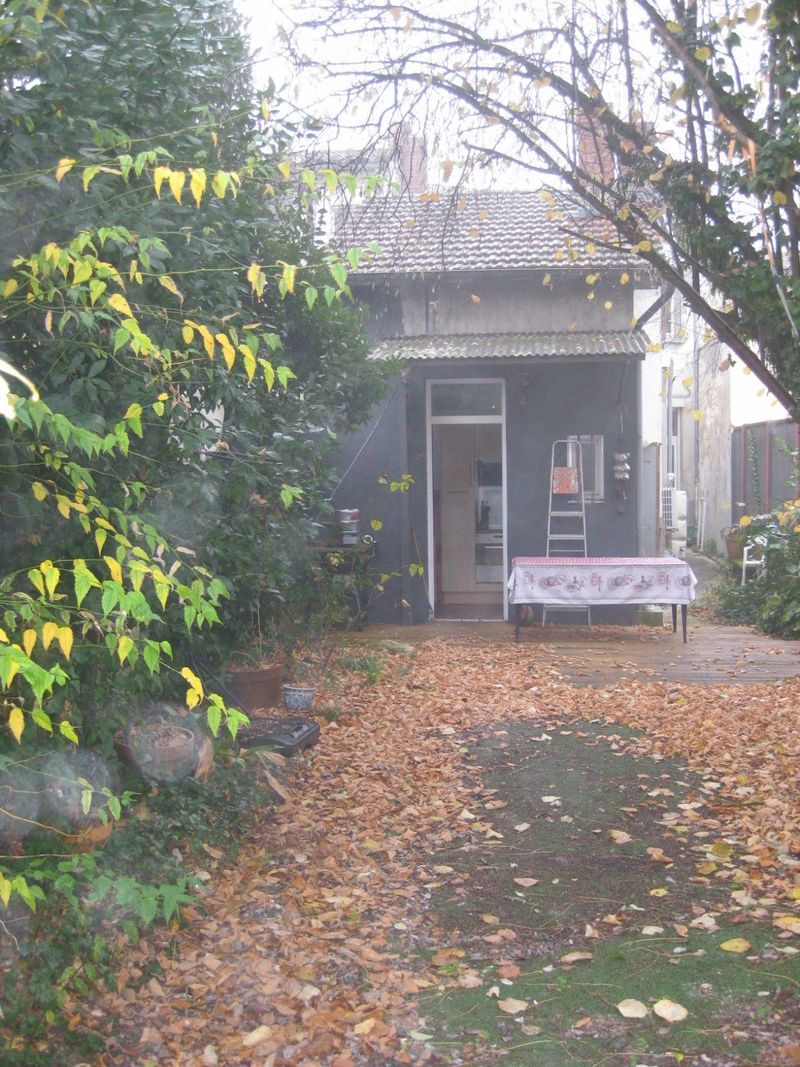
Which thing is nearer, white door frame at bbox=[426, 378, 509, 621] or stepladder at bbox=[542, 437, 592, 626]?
stepladder at bbox=[542, 437, 592, 626]

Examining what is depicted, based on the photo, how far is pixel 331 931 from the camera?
14.0 ft

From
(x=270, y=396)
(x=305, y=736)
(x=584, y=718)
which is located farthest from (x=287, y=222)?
(x=584, y=718)

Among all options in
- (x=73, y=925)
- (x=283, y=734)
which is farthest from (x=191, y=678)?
(x=283, y=734)

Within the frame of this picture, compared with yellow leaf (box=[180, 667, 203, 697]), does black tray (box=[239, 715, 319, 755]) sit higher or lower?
lower

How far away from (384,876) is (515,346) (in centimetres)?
747

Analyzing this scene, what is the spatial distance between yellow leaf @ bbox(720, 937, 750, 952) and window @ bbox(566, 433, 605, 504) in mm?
8190

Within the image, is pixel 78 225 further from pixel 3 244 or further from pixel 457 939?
pixel 457 939

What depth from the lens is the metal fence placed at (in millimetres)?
14375

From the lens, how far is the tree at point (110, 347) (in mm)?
3148

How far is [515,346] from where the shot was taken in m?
11.2

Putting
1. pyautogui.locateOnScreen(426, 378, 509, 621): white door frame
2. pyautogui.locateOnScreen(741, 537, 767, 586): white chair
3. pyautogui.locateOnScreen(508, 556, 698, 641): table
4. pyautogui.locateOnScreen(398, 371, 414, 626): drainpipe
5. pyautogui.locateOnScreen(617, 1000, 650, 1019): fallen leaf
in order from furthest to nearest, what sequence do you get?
pyautogui.locateOnScreen(741, 537, 767, 586): white chair < pyautogui.locateOnScreen(426, 378, 509, 621): white door frame < pyautogui.locateOnScreen(398, 371, 414, 626): drainpipe < pyautogui.locateOnScreen(508, 556, 698, 641): table < pyautogui.locateOnScreen(617, 1000, 650, 1019): fallen leaf

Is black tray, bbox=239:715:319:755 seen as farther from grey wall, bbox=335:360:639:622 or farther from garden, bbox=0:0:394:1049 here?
grey wall, bbox=335:360:639:622

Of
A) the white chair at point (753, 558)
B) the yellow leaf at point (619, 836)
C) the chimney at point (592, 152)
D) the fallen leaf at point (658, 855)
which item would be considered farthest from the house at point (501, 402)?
the fallen leaf at point (658, 855)

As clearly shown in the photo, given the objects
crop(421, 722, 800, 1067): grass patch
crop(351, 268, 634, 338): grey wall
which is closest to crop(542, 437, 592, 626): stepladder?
crop(351, 268, 634, 338): grey wall
